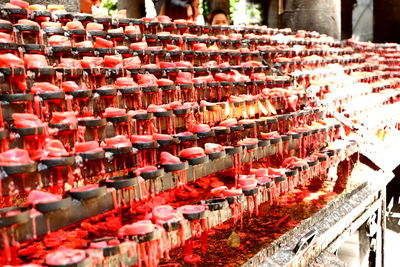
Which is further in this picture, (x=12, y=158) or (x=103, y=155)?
(x=103, y=155)

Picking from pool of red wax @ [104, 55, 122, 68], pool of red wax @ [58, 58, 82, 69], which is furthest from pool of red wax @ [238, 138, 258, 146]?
pool of red wax @ [58, 58, 82, 69]

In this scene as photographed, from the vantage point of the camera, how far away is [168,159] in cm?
290

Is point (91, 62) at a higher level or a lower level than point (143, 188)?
higher

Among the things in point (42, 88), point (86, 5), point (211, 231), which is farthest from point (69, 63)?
point (86, 5)

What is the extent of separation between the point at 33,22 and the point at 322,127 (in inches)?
134

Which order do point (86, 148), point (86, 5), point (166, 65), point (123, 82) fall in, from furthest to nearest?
1. point (86, 5)
2. point (166, 65)
3. point (123, 82)
4. point (86, 148)

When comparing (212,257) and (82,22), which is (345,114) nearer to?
(212,257)

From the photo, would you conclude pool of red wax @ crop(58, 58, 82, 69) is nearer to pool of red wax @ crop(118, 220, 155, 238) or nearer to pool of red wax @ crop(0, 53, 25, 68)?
pool of red wax @ crop(0, 53, 25, 68)

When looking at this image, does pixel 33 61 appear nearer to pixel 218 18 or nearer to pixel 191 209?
pixel 191 209

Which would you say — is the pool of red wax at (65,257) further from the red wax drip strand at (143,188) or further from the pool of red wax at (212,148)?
the pool of red wax at (212,148)

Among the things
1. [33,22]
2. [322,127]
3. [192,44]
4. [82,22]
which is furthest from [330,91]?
[33,22]

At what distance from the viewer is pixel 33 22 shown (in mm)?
3471

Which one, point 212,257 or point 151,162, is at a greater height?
point 151,162

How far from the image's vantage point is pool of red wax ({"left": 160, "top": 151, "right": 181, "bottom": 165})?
289 centimetres
